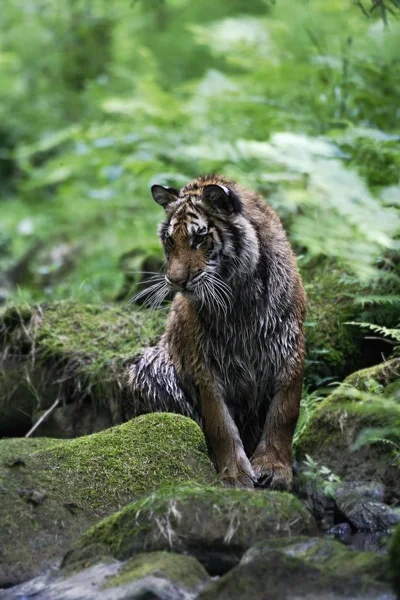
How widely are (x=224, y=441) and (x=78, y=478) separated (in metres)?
1.16

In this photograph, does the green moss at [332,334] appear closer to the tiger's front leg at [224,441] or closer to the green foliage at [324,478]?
the tiger's front leg at [224,441]

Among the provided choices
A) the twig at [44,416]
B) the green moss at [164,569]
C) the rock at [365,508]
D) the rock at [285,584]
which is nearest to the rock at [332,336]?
the rock at [365,508]

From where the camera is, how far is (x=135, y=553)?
468 centimetres

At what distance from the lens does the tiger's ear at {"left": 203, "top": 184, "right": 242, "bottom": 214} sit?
20.6 ft

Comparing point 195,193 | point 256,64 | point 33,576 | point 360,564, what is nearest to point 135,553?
point 33,576

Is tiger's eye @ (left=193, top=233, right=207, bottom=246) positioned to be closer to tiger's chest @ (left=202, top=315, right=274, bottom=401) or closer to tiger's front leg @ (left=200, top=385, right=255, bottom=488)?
tiger's chest @ (left=202, top=315, right=274, bottom=401)

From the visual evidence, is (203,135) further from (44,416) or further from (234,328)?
(234,328)

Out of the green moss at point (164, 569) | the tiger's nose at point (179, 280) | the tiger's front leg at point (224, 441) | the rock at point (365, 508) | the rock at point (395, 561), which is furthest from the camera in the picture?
the tiger's front leg at point (224, 441)

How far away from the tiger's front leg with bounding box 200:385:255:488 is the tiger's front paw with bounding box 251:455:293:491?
55mm

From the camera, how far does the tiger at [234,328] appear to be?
6.22m

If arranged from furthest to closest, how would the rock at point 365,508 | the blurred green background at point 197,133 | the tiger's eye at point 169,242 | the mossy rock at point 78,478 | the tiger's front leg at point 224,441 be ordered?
1. the blurred green background at point 197,133
2. the tiger's eye at point 169,242
3. the tiger's front leg at point 224,441
4. the rock at point 365,508
5. the mossy rock at point 78,478

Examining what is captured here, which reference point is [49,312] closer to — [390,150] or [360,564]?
[390,150]

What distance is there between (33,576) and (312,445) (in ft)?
7.56

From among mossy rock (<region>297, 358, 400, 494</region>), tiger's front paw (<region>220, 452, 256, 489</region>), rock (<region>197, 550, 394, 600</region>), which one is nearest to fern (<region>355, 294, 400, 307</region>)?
mossy rock (<region>297, 358, 400, 494</region>)
